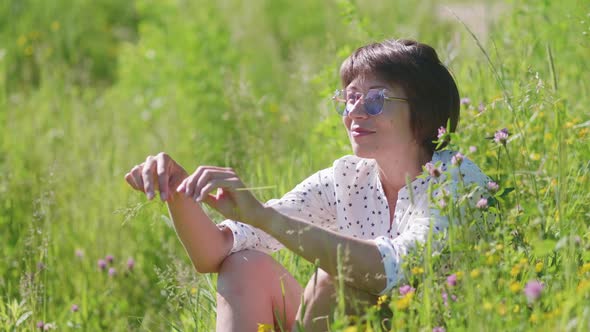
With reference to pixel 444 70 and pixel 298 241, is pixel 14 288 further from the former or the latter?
pixel 444 70

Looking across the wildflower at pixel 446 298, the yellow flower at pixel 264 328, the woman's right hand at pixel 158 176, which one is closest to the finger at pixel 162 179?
the woman's right hand at pixel 158 176

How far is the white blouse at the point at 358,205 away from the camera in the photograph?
2.51m

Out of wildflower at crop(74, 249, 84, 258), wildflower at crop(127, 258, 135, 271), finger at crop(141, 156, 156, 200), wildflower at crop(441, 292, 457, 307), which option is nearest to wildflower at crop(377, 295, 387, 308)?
wildflower at crop(441, 292, 457, 307)

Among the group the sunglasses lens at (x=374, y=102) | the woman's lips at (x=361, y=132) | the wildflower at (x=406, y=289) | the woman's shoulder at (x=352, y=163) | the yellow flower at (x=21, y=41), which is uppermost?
the yellow flower at (x=21, y=41)

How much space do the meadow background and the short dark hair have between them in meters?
0.15

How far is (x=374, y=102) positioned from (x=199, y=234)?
594 millimetres

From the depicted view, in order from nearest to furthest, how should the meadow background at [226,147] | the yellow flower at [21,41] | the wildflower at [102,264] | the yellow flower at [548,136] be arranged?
1. the meadow background at [226,147]
2. the yellow flower at [548,136]
3. the wildflower at [102,264]
4. the yellow flower at [21,41]

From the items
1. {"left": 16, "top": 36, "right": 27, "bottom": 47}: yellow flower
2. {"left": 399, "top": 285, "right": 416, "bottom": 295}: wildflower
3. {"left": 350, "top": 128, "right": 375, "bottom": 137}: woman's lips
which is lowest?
{"left": 399, "top": 285, "right": 416, "bottom": 295}: wildflower

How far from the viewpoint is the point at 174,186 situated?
2.48 m

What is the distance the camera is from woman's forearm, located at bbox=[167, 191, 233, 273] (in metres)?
2.56

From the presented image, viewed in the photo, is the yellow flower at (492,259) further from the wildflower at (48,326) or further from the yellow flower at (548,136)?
the wildflower at (48,326)

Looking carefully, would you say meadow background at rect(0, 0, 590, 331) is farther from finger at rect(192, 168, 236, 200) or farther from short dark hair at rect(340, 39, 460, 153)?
finger at rect(192, 168, 236, 200)

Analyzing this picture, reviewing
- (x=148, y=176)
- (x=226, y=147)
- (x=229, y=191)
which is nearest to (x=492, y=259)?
(x=229, y=191)

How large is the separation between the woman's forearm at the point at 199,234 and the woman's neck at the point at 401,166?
1.53ft
